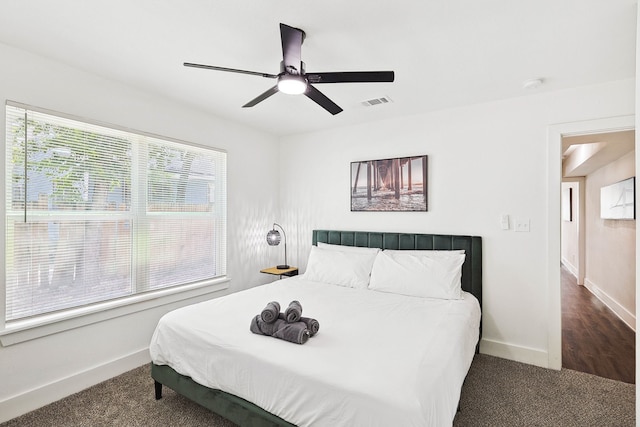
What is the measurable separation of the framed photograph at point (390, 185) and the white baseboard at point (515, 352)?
1.46 meters

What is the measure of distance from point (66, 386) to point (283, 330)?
187 centimetres

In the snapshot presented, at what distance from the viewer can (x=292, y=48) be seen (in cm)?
184

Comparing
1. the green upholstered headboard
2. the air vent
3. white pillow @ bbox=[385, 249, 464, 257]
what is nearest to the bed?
the green upholstered headboard

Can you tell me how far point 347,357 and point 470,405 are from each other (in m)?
1.24

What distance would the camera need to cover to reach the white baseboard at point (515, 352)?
282 centimetres

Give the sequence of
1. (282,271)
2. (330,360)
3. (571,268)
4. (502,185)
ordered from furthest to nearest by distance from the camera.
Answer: (571,268) < (282,271) < (502,185) < (330,360)

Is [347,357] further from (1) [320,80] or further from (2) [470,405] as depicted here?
(1) [320,80]

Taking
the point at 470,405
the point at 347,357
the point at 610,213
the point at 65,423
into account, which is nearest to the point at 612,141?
the point at 610,213

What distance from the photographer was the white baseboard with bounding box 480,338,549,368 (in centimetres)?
282

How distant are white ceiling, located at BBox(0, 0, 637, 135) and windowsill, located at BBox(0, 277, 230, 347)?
1902 millimetres

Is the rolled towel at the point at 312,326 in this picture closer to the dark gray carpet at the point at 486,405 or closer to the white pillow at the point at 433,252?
the dark gray carpet at the point at 486,405

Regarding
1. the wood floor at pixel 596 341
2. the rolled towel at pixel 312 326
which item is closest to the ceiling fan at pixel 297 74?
the rolled towel at pixel 312 326

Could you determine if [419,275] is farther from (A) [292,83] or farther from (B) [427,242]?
(A) [292,83]

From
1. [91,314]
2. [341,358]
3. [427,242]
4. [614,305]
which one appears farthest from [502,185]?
[91,314]
